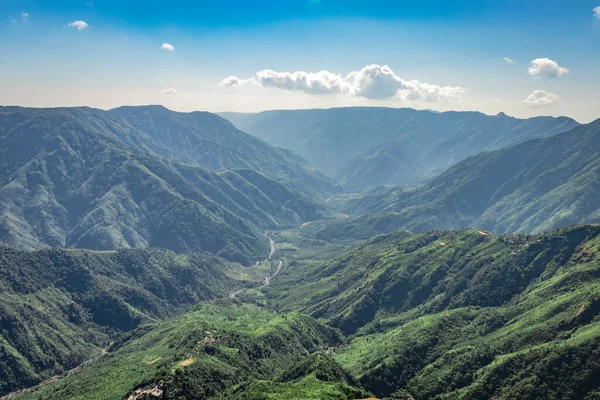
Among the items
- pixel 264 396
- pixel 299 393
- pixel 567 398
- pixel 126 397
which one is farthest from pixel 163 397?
pixel 567 398

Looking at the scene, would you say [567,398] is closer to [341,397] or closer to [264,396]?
[341,397]

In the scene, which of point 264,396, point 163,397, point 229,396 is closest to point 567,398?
point 264,396

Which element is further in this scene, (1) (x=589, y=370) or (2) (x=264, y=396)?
(1) (x=589, y=370)

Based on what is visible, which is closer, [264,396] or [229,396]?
[264,396]

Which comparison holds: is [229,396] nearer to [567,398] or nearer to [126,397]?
[126,397]

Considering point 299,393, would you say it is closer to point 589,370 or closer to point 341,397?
point 341,397

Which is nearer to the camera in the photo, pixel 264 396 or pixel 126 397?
pixel 264 396

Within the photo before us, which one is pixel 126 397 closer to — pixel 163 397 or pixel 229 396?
pixel 163 397

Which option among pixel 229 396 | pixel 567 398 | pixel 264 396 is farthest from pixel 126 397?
pixel 567 398
